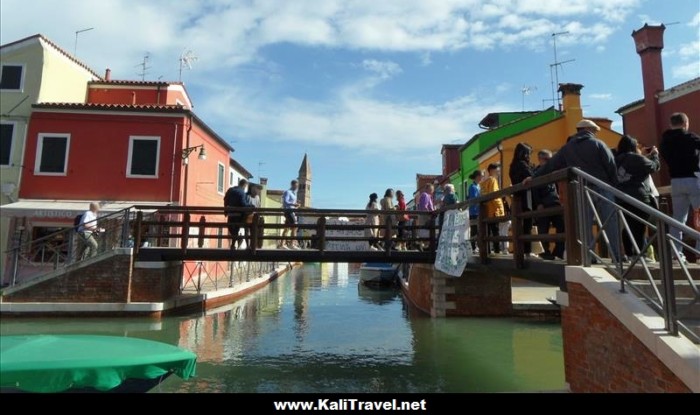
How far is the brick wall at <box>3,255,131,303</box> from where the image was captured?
12.0m

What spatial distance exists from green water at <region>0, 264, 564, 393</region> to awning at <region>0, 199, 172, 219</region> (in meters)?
4.51

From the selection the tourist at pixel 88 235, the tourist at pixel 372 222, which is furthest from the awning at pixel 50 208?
the tourist at pixel 372 222

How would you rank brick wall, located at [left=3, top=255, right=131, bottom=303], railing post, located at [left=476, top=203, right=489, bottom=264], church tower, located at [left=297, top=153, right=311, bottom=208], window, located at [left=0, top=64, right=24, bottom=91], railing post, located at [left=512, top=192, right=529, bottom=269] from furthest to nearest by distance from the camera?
church tower, located at [left=297, top=153, right=311, bottom=208] < window, located at [left=0, top=64, right=24, bottom=91] < brick wall, located at [left=3, top=255, right=131, bottom=303] < railing post, located at [left=476, top=203, right=489, bottom=264] < railing post, located at [left=512, top=192, right=529, bottom=269]

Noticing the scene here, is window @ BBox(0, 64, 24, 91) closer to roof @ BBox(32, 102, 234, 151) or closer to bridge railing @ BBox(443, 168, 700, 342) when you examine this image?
roof @ BBox(32, 102, 234, 151)

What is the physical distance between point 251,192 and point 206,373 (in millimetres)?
5746

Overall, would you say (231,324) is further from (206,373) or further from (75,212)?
(75,212)

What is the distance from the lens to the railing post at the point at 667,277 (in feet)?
11.9

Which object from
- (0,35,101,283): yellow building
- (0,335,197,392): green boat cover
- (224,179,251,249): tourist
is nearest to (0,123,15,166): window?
(0,35,101,283): yellow building

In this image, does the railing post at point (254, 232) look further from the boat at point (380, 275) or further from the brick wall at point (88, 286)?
the boat at point (380, 275)

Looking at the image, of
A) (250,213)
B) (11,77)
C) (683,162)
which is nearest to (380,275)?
(250,213)

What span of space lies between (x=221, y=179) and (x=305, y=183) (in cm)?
5767

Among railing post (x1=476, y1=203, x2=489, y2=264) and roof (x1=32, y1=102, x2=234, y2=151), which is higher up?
roof (x1=32, y1=102, x2=234, y2=151)
